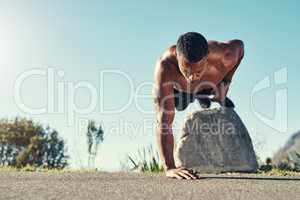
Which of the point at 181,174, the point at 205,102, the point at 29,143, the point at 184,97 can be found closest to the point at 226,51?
the point at 184,97

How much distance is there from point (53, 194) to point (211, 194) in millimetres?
1224

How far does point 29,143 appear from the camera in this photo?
19.3 metres

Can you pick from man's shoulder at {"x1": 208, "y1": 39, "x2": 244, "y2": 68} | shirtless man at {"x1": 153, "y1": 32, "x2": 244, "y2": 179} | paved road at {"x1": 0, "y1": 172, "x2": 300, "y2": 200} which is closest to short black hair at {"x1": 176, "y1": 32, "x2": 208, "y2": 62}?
shirtless man at {"x1": 153, "y1": 32, "x2": 244, "y2": 179}

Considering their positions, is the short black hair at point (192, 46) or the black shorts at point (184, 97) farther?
the black shorts at point (184, 97)

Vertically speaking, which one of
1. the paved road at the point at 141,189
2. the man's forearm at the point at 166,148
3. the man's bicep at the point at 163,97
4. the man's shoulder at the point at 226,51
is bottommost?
the paved road at the point at 141,189

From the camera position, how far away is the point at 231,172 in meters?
6.46

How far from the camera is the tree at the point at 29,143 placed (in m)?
18.8

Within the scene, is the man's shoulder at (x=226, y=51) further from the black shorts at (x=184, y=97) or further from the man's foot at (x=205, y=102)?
the man's foot at (x=205, y=102)

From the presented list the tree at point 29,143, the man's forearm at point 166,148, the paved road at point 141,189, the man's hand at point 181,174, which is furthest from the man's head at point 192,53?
the tree at point 29,143

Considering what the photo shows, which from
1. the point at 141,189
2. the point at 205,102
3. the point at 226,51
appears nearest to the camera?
the point at 141,189

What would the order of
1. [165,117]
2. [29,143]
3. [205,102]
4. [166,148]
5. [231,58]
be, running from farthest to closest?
[29,143] → [205,102] → [231,58] → [165,117] → [166,148]

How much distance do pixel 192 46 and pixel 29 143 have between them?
52.4ft

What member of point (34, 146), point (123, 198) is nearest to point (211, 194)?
point (123, 198)

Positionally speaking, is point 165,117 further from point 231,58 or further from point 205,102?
point 205,102
